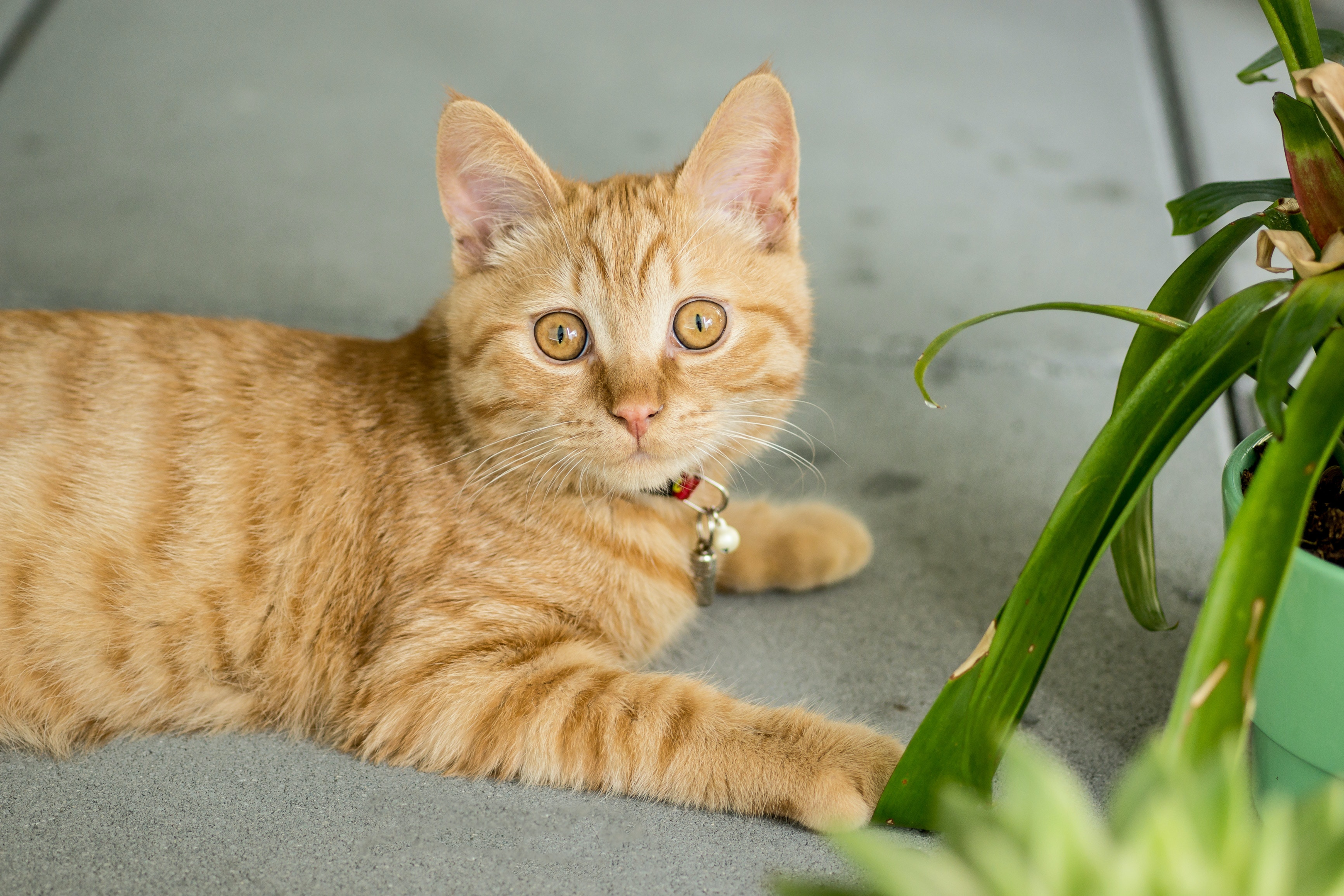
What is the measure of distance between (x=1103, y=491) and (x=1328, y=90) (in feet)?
1.38

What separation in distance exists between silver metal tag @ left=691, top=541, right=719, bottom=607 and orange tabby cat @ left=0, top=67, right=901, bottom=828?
0.06ft

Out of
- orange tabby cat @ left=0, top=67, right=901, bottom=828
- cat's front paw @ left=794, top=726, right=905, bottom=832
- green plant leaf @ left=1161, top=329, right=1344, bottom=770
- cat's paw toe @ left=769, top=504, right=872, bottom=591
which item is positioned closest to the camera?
green plant leaf @ left=1161, top=329, right=1344, bottom=770

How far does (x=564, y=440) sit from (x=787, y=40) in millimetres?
2680

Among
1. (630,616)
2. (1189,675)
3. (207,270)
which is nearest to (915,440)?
(630,616)

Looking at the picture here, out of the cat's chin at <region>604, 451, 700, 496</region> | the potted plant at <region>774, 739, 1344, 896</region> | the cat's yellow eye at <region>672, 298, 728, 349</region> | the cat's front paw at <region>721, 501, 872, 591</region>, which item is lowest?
the cat's front paw at <region>721, 501, 872, 591</region>

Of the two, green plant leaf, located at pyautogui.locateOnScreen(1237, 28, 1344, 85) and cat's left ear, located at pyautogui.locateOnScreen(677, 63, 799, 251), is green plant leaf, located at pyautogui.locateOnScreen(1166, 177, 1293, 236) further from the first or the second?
cat's left ear, located at pyautogui.locateOnScreen(677, 63, 799, 251)

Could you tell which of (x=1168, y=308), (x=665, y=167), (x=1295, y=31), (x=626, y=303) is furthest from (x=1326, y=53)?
(x=665, y=167)

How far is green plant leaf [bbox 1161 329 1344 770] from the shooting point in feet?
2.70

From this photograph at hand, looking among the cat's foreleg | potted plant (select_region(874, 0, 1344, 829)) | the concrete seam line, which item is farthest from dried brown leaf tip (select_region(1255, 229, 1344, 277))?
the concrete seam line

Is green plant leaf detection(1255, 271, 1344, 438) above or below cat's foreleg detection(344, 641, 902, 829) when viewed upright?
above

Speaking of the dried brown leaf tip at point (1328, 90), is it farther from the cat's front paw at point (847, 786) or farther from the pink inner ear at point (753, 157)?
the cat's front paw at point (847, 786)

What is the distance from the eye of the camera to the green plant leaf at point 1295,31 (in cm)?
111

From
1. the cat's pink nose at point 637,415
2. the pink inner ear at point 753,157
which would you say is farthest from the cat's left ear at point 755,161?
the cat's pink nose at point 637,415

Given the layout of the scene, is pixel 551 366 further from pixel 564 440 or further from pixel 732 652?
pixel 732 652
